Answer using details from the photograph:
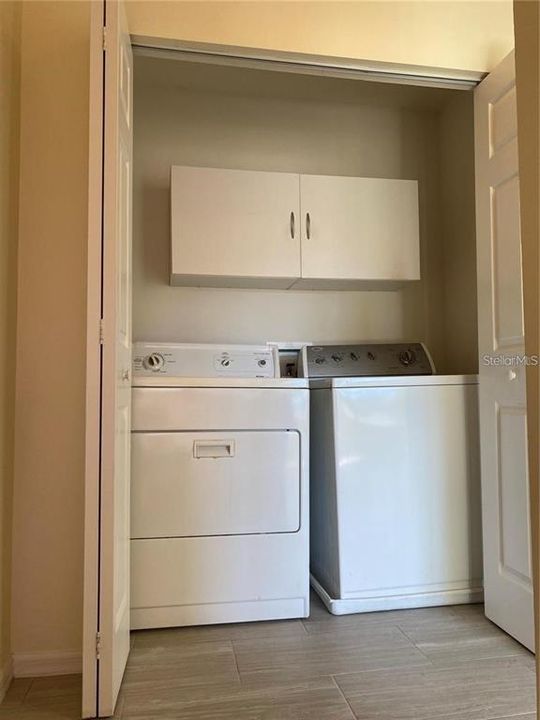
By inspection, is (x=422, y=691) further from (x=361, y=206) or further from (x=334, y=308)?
(x=361, y=206)

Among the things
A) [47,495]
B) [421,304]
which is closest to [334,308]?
[421,304]

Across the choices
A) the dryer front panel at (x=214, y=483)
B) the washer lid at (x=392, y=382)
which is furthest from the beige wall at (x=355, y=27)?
the dryer front panel at (x=214, y=483)

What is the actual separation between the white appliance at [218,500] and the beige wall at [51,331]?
0.97 feet

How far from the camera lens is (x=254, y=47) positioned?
6.19 ft

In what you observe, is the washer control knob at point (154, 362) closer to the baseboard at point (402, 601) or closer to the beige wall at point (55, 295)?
the beige wall at point (55, 295)

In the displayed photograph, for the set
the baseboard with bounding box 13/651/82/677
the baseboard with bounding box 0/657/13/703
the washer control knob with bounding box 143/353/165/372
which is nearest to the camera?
the baseboard with bounding box 0/657/13/703

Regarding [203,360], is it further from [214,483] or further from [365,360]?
[365,360]

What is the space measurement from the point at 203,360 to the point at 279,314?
1.79 feet

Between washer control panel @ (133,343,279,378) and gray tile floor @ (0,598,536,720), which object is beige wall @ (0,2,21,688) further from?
washer control panel @ (133,343,279,378)

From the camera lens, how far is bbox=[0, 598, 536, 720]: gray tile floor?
4.98ft

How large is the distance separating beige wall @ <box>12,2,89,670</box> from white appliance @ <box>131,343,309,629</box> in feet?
0.97

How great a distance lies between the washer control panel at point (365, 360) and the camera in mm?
2721

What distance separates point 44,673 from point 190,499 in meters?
0.71
